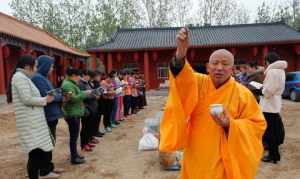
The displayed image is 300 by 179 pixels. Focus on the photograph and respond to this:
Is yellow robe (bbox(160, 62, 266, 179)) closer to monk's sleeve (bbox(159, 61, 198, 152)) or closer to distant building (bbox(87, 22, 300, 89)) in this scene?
monk's sleeve (bbox(159, 61, 198, 152))

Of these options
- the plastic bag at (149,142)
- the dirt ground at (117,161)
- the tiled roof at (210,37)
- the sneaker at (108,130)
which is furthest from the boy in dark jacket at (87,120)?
the tiled roof at (210,37)

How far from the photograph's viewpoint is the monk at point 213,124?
1.92 metres

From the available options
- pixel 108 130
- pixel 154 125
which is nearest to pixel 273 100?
pixel 154 125

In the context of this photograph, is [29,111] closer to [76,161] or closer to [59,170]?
[59,170]

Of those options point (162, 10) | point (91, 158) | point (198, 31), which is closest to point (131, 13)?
point (162, 10)

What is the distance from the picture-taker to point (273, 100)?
4621mm

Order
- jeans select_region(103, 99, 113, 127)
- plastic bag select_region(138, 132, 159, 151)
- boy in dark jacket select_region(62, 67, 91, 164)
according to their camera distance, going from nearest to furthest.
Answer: boy in dark jacket select_region(62, 67, 91, 164) < plastic bag select_region(138, 132, 159, 151) < jeans select_region(103, 99, 113, 127)

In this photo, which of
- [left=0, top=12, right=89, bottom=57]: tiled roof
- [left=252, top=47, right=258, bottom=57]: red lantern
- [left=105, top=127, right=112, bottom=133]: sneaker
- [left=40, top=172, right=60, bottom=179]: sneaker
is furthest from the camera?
[left=252, top=47, right=258, bottom=57]: red lantern

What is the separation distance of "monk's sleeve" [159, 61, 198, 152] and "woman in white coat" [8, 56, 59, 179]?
A: 214cm

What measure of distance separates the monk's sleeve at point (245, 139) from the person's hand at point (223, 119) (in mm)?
37

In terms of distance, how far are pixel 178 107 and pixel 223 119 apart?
286 mm

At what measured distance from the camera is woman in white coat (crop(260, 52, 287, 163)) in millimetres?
4555

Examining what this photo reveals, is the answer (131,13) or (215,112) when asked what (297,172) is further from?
(131,13)

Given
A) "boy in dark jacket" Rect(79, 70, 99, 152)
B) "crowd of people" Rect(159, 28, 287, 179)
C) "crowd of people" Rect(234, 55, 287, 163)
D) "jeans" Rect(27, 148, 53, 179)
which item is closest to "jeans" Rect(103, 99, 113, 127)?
"boy in dark jacket" Rect(79, 70, 99, 152)
